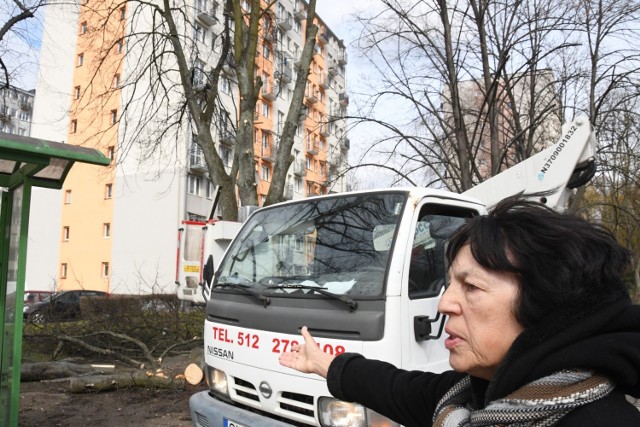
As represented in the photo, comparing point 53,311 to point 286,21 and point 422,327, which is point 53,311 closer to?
point 422,327

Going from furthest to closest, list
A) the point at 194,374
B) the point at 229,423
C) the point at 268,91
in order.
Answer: the point at 268,91
the point at 194,374
the point at 229,423

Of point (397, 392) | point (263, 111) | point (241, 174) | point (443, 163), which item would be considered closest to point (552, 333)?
point (397, 392)

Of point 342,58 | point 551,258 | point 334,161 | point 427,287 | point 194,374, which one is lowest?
point 194,374

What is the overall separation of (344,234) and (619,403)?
2587 millimetres

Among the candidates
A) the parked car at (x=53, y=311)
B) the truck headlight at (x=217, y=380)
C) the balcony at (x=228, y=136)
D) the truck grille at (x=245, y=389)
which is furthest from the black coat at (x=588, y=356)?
the balcony at (x=228, y=136)

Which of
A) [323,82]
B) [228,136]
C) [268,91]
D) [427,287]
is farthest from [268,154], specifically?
[427,287]

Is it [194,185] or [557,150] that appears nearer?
[557,150]

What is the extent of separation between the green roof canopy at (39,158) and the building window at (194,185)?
100ft

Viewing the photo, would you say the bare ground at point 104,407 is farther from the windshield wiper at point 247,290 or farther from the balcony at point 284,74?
the balcony at point 284,74

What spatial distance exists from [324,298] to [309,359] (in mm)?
1135

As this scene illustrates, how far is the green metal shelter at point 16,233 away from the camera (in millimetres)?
4254

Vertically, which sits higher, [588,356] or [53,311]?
[588,356]

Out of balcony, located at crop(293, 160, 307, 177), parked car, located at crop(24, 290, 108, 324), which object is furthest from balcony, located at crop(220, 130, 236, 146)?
balcony, located at crop(293, 160, 307, 177)

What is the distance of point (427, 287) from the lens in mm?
3459
